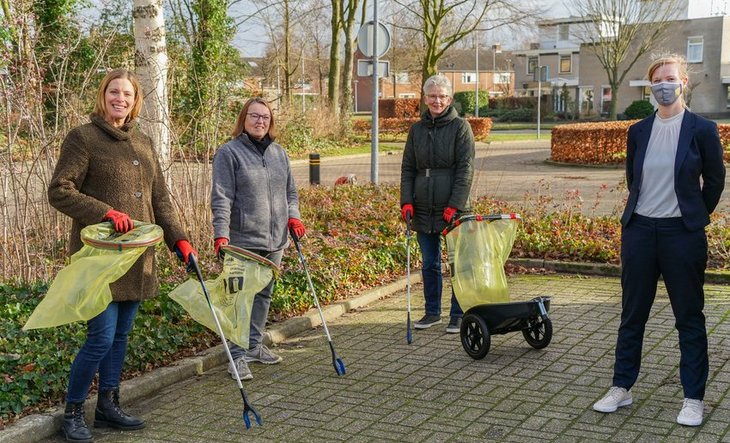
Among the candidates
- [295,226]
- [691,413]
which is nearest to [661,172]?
[691,413]

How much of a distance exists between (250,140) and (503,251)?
6.41 feet

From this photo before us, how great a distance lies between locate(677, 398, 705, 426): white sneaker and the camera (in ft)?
14.8

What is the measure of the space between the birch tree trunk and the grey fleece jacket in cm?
314

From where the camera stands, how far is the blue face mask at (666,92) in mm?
4500

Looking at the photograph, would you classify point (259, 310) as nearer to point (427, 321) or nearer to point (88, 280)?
point (427, 321)

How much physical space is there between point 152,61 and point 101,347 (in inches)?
199

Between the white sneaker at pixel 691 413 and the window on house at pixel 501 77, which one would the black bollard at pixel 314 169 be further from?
the window on house at pixel 501 77

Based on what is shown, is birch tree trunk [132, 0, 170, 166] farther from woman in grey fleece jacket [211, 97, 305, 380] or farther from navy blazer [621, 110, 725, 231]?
navy blazer [621, 110, 725, 231]

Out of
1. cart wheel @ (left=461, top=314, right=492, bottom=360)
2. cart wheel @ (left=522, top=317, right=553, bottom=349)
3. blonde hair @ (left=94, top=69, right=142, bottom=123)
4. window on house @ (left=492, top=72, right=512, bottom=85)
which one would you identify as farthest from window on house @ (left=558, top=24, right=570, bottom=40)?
blonde hair @ (left=94, top=69, right=142, bottom=123)

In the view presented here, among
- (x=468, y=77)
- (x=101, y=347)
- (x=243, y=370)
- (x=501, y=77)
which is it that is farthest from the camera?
(x=468, y=77)

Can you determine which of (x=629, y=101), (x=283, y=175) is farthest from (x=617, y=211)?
(x=629, y=101)

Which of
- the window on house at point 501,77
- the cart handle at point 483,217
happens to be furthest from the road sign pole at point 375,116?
the window on house at point 501,77

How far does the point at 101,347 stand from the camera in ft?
14.6

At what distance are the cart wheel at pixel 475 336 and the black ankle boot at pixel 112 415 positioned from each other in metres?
2.30
